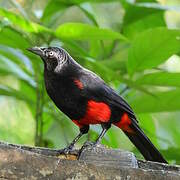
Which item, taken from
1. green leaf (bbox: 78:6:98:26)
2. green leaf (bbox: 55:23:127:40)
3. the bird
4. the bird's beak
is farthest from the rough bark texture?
green leaf (bbox: 78:6:98:26)

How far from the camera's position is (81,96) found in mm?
3209

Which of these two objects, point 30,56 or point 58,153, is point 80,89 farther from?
point 30,56

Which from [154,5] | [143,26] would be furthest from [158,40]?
[143,26]

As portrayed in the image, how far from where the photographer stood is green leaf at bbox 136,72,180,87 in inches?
137

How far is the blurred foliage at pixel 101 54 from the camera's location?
352 cm

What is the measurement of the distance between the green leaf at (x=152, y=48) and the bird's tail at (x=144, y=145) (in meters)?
0.33

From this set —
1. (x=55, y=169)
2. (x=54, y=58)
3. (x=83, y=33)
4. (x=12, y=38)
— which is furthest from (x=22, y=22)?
(x=55, y=169)

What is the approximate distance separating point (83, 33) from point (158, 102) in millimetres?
593

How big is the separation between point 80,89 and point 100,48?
1.01m

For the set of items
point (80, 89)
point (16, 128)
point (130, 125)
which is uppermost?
point (80, 89)

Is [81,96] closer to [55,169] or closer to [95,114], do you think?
[95,114]

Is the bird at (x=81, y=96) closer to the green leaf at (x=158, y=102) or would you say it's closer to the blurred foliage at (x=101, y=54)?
the blurred foliage at (x=101, y=54)

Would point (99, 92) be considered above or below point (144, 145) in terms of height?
above

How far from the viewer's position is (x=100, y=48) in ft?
13.7
